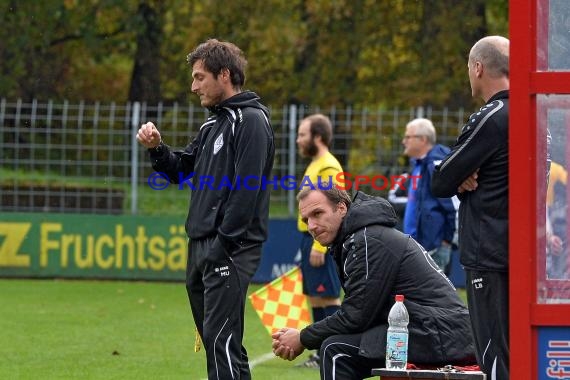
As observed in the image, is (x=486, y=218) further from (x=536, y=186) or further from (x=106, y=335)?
(x=106, y=335)

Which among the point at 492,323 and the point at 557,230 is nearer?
the point at 557,230

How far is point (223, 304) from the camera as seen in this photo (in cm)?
662

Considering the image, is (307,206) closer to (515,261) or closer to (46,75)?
(515,261)

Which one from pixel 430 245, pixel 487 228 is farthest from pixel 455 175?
pixel 430 245

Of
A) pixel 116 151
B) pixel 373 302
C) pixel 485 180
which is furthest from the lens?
pixel 116 151

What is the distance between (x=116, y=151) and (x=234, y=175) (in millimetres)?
10932

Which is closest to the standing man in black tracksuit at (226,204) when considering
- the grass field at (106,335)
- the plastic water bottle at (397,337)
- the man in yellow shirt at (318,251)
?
the plastic water bottle at (397,337)

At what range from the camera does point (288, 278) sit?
1036 centimetres

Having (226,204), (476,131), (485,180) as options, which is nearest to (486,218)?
(485,180)

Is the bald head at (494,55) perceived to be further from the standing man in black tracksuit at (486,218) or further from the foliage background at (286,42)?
the foliage background at (286,42)

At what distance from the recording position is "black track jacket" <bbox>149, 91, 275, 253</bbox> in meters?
6.57

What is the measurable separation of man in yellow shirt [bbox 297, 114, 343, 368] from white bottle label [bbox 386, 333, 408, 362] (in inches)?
167

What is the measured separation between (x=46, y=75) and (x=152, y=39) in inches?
108

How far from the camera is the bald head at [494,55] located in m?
5.77
